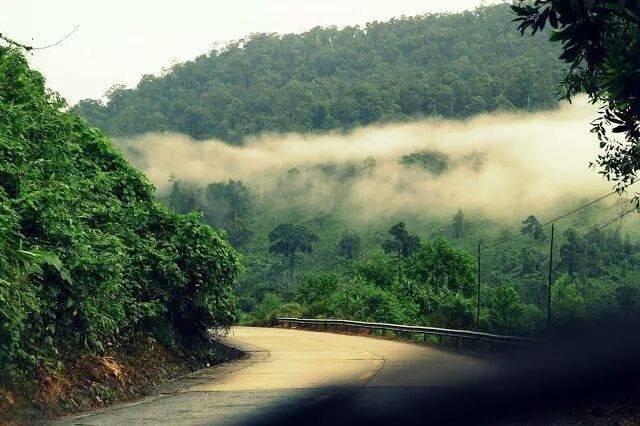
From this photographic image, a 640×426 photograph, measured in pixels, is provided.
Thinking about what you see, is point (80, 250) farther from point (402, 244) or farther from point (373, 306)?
point (402, 244)

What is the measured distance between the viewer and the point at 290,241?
511ft

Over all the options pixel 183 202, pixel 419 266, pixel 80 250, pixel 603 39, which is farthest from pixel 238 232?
pixel 603 39

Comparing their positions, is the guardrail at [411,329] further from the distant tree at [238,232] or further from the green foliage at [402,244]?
the distant tree at [238,232]

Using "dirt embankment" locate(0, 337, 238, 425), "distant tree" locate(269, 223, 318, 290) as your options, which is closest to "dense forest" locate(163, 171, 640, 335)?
"distant tree" locate(269, 223, 318, 290)

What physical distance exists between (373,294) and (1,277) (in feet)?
196

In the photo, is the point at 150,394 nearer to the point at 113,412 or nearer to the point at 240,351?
the point at 113,412

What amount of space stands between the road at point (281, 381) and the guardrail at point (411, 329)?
113cm

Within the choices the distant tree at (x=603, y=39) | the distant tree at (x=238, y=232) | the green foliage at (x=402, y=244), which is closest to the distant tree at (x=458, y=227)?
the distant tree at (x=238, y=232)

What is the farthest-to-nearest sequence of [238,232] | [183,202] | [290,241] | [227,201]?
[227,201] → [238,232] → [183,202] → [290,241]

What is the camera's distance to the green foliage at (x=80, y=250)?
44.4 ft

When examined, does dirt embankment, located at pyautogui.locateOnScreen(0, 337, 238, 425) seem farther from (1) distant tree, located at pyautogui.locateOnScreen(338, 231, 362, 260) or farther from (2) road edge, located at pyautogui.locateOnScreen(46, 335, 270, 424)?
(1) distant tree, located at pyautogui.locateOnScreen(338, 231, 362, 260)

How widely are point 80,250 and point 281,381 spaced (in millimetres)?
5558

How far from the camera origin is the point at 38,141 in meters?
16.7

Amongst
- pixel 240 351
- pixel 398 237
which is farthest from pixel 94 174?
pixel 398 237
